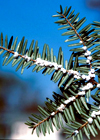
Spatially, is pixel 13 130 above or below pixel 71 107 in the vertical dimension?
above

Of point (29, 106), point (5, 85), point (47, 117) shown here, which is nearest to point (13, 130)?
point (29, 106)

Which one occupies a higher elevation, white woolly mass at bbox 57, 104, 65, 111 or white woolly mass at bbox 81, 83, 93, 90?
white woolly mass at bbox 81, 83, 93, 90

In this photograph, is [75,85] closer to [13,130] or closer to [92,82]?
[92,82]

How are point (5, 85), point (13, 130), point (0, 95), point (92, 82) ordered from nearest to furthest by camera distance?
point (92, 82) → point (0, 95) → point (5, 85) → point (13, 130)

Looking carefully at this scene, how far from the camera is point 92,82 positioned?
7.0 inches

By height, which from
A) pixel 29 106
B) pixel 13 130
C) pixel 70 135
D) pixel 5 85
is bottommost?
pixel 70 135

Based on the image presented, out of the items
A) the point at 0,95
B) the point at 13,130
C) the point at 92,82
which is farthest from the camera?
the point at 13,130

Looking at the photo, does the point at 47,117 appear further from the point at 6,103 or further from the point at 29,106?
the point at 29,106

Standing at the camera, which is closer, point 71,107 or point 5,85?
point 71,107

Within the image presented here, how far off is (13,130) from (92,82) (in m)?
3.54

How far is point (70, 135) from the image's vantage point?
188 mm

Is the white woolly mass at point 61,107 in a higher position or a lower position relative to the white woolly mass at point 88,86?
lower

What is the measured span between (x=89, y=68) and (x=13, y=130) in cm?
354

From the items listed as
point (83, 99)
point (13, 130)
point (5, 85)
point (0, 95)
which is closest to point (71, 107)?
point (83, 99)
